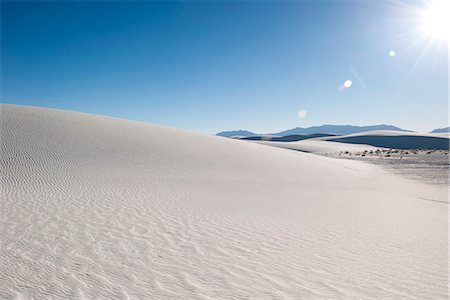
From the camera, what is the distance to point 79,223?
6.11 m

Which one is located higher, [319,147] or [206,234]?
[319,147]

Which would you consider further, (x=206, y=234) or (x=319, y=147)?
(x=319, y=147)

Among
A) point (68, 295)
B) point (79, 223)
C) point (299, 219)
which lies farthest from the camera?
point (299, 219)

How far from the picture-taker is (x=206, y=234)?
5.73 m

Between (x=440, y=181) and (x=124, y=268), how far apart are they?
702 inches

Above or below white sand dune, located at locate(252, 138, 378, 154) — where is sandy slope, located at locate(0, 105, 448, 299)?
below

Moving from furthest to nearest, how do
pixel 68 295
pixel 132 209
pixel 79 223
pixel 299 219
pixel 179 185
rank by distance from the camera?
pixel 179 185 → pixel 132 209 → pixel 299 219 → pixel 79 223 → pixel 68 295

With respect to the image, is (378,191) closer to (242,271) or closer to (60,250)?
(242,271)

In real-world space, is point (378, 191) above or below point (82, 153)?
below

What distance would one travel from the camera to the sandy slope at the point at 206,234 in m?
3.64

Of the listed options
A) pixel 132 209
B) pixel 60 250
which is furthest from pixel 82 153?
pixel 60 250

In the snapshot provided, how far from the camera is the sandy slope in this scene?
364 cm

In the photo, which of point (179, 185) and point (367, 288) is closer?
point (367, 288)

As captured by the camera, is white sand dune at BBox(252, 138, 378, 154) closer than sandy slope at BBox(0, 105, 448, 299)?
No
